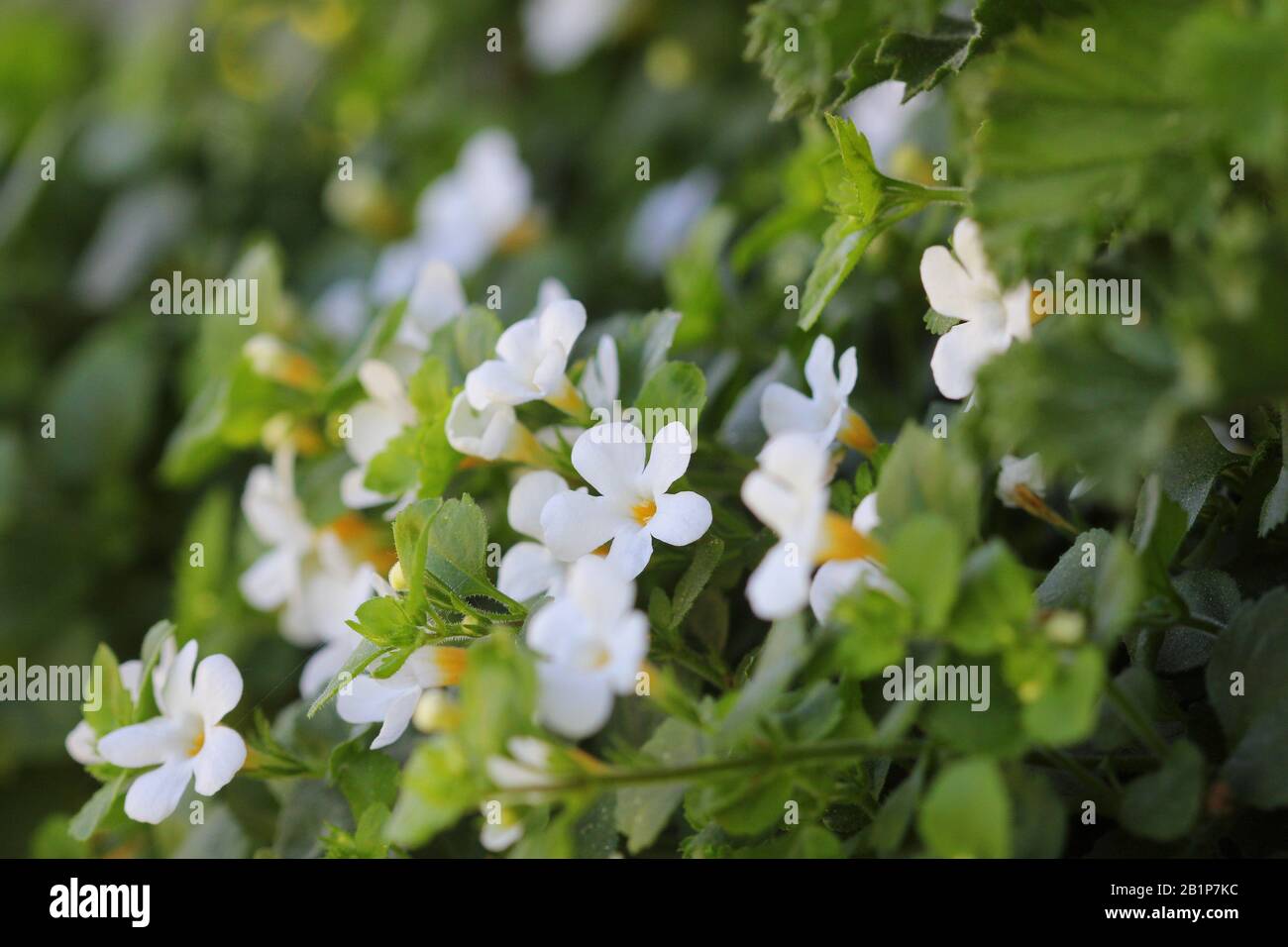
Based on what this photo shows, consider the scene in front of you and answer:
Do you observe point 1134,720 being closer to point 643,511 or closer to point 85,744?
point 643,511

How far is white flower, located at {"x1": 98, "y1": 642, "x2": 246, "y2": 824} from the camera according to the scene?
545mm

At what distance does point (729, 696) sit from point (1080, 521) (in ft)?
0.79

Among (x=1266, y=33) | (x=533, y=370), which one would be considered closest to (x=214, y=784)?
(x=533, y=370)

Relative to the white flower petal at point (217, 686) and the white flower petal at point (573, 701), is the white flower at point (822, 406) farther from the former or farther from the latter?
the white flower petal at point (217, 686)

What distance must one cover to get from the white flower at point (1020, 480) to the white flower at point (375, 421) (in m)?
0.32

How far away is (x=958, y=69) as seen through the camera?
0.55m

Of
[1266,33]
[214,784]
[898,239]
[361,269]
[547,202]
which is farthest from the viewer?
[547,202]

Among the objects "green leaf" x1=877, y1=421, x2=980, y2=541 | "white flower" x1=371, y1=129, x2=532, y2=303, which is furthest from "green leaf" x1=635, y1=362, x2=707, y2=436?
"white flower" x1=371, y1=129, x2=532, y2=303

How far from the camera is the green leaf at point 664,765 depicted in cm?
47

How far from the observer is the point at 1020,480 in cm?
56
